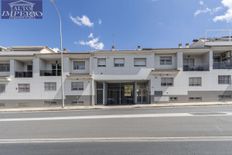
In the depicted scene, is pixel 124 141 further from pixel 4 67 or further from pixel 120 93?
pixel 4 67

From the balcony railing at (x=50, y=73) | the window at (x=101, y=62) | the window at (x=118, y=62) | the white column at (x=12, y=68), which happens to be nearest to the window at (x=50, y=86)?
the balcony railing at (x=50, y=73)

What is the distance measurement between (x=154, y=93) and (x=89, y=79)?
9195mm

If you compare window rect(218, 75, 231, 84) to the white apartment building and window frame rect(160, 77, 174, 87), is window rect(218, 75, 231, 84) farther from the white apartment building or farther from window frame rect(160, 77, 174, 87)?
window frame rect(160, 77, 174, 87)

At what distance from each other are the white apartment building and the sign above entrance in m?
9.65

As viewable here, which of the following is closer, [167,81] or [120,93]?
[167,81]

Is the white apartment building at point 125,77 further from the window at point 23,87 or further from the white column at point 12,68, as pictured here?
the white column at point 12,68

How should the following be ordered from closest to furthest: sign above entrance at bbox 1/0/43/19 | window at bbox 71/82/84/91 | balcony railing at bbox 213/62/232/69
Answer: sign above entrance at bbox 1/0/43/19, balcony railing at bbox 213/62/232/69, window at bbox 71/82/84/91

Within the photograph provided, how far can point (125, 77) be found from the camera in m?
28.8

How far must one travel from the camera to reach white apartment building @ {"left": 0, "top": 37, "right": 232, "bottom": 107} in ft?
91.5

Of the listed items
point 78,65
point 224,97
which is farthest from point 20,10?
point 224,97

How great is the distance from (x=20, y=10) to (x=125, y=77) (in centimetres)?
1537

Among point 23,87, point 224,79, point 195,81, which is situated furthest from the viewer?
point 23,87

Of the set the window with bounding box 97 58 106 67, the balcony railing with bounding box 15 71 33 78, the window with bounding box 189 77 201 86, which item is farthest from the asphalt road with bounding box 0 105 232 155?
the balcony railing with bounding box 15 71 33 78

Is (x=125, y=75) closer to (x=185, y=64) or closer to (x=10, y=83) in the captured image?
(x=185, y=64)
